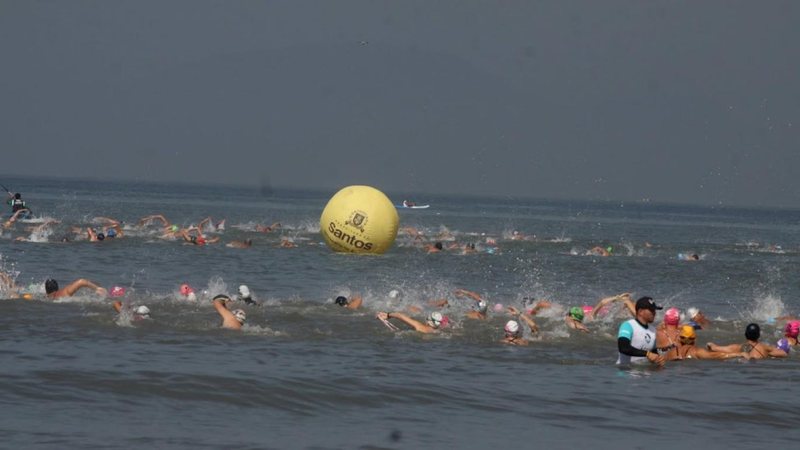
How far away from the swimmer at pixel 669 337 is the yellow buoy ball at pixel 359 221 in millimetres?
11511

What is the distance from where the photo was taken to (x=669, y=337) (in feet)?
49.6

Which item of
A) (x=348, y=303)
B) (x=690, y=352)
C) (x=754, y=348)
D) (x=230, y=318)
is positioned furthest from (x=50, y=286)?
(x=754, y=348)

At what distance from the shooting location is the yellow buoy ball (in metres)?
25.9

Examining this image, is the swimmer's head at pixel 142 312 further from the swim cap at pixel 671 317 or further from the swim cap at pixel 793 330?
the swim cap at pixel 793 330

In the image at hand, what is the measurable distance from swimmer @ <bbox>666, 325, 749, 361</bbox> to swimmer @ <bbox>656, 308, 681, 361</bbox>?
0.04 m

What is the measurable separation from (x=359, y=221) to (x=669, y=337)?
12.2 m

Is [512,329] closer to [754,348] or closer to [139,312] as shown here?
[754,348]

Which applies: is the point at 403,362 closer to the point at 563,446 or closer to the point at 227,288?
the point at 563,446

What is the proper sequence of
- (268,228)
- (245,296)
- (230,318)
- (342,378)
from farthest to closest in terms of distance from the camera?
(268,228)
(245,296)
(230,318)
(342,378)

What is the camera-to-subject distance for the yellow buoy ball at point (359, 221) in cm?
2594

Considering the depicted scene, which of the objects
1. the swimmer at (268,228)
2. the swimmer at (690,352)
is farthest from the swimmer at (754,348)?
the swimmer at (268,228)

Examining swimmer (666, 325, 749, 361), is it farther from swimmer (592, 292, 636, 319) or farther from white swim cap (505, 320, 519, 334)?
white swim cap (505, 320, 519, 334)

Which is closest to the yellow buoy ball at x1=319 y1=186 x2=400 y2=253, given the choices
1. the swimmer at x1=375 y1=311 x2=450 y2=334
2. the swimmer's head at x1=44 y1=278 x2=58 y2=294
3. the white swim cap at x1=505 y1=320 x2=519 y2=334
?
the swimmer at x1=375 y1=311 x2=450 y2=334

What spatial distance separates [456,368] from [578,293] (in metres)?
12.2
